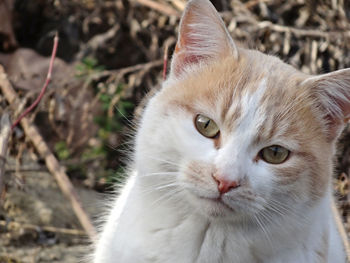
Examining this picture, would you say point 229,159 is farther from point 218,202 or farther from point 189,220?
point 189,220

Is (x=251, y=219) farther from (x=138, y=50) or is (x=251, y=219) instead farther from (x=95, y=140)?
(x=138, y=50)

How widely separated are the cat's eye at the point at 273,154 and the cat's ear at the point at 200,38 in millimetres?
413

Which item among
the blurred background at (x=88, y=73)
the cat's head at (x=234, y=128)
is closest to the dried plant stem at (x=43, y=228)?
the blurred background at (x=88, y=73)

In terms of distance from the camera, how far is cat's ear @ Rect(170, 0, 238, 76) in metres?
1.79

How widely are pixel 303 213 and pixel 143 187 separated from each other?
1.99 ft

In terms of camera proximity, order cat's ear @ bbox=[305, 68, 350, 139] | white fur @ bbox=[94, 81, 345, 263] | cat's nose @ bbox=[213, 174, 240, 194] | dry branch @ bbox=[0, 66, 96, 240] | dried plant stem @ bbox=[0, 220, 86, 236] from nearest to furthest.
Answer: cat's nose @ bbox=[213, 174, 240, 194] → white fur @ bbox=[94, 81, 345, 263] → cat's ear @ bbox=[305, 68, 350, 139] → dry branch @ bbox=[0, 66, 96, 240] → dried plant stem @ bbox=[0, 220, 86, 236]

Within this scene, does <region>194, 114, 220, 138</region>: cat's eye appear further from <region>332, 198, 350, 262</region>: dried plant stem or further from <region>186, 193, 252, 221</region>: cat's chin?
<region>332, 198, 350, 262</region>: dried plant stem

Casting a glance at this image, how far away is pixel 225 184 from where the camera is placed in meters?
1.50

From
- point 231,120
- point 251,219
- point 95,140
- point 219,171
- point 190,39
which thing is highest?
point 190,39

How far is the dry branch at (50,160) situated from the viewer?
255 cm

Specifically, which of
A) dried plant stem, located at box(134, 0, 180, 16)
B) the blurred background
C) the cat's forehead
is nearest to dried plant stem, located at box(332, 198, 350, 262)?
the blurred background

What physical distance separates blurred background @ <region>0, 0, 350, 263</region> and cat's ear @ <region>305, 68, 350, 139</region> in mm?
938

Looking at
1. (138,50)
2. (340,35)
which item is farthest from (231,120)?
(138,50)

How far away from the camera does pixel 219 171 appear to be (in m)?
1.51
